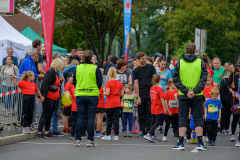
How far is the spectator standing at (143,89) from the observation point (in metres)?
11.3

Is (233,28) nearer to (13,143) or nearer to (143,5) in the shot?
(143,5)

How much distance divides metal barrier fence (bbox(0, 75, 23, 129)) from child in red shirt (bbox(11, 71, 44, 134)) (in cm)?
20

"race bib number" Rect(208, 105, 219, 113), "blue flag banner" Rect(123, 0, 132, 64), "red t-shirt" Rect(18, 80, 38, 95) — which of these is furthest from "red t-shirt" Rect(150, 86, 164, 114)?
"blue flag banner" Rect(123, 0, 132, 64)

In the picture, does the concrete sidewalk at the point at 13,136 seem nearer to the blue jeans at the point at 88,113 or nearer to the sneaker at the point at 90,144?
the blue jeans at the point at 88,113

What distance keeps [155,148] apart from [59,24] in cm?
2871

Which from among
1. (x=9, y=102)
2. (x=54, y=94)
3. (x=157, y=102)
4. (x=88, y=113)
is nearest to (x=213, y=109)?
(x=157, y=102)

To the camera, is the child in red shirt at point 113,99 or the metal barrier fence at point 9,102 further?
the child in red shirt at point 113,99

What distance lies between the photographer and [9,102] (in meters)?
10.4

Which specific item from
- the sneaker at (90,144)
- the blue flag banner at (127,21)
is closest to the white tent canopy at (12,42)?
the blue flag banner at (127,21)

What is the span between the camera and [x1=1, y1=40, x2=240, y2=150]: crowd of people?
8.73 m

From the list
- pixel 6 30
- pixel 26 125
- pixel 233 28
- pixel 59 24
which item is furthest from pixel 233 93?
pixel 233 28

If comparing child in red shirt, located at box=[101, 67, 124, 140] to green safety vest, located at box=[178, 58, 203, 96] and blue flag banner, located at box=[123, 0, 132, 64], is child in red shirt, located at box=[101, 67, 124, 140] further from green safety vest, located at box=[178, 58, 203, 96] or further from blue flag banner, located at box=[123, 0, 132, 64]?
blue flag banner, located at box=[123, 0, 132, 64]

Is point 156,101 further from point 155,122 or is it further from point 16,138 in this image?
point 16,138

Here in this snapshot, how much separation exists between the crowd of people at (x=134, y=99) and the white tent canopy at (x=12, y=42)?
310 inches
